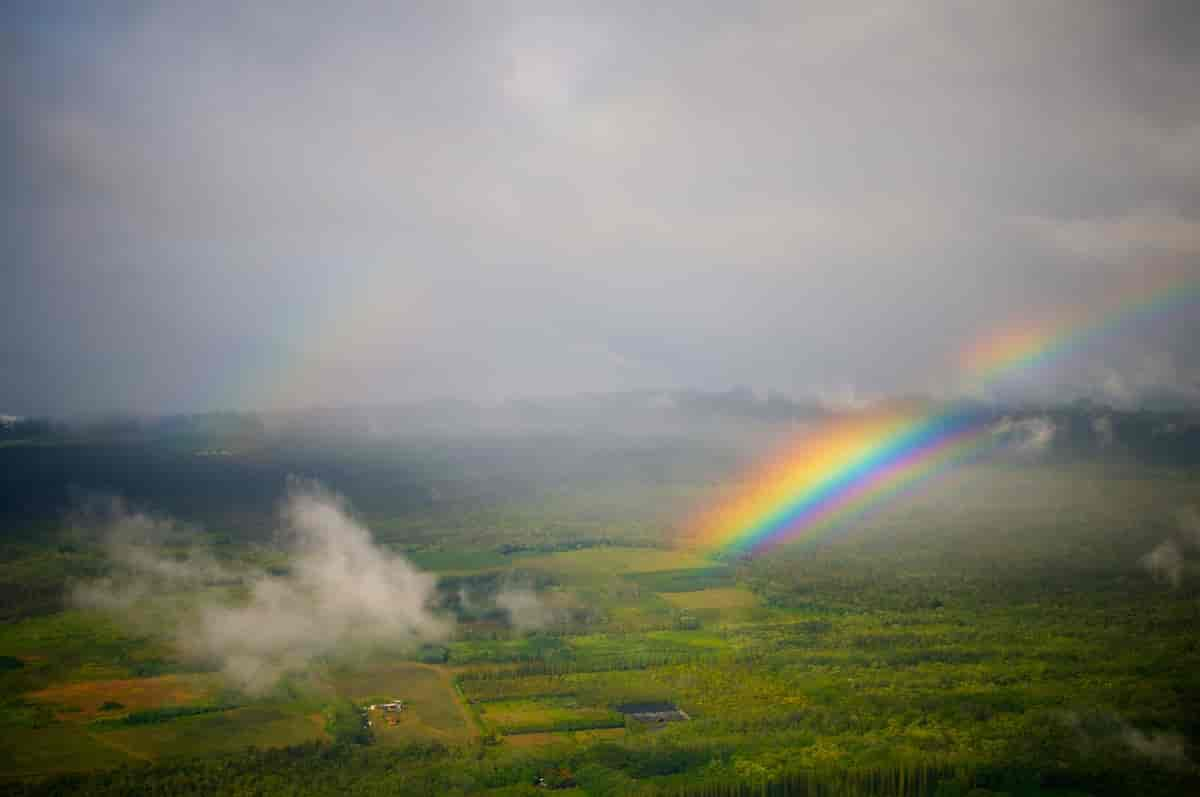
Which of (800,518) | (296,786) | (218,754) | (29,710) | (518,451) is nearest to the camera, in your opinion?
(296,786)

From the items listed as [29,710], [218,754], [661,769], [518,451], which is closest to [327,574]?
[29,710]

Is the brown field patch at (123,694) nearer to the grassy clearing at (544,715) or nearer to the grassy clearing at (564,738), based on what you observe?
the grassy clearing at (544,715)

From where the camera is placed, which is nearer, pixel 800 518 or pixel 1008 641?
pixel 1008 641

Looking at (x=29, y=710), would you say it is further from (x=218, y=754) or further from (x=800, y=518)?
(x=800, y=518)

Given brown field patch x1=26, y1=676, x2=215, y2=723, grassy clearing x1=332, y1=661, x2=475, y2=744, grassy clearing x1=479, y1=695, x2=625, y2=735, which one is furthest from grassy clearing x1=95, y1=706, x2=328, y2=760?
grassy clearing x1=479, y1=695, x2=625, y2=735

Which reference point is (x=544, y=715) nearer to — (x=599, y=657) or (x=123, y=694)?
(x=599, y=657)

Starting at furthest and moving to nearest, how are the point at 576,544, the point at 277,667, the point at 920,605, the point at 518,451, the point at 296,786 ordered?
the point at 518,451, the point at 576,544, the point at 920,605, the point at 277,667, the point at 296,786

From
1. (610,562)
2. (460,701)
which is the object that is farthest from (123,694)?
(610,562)
